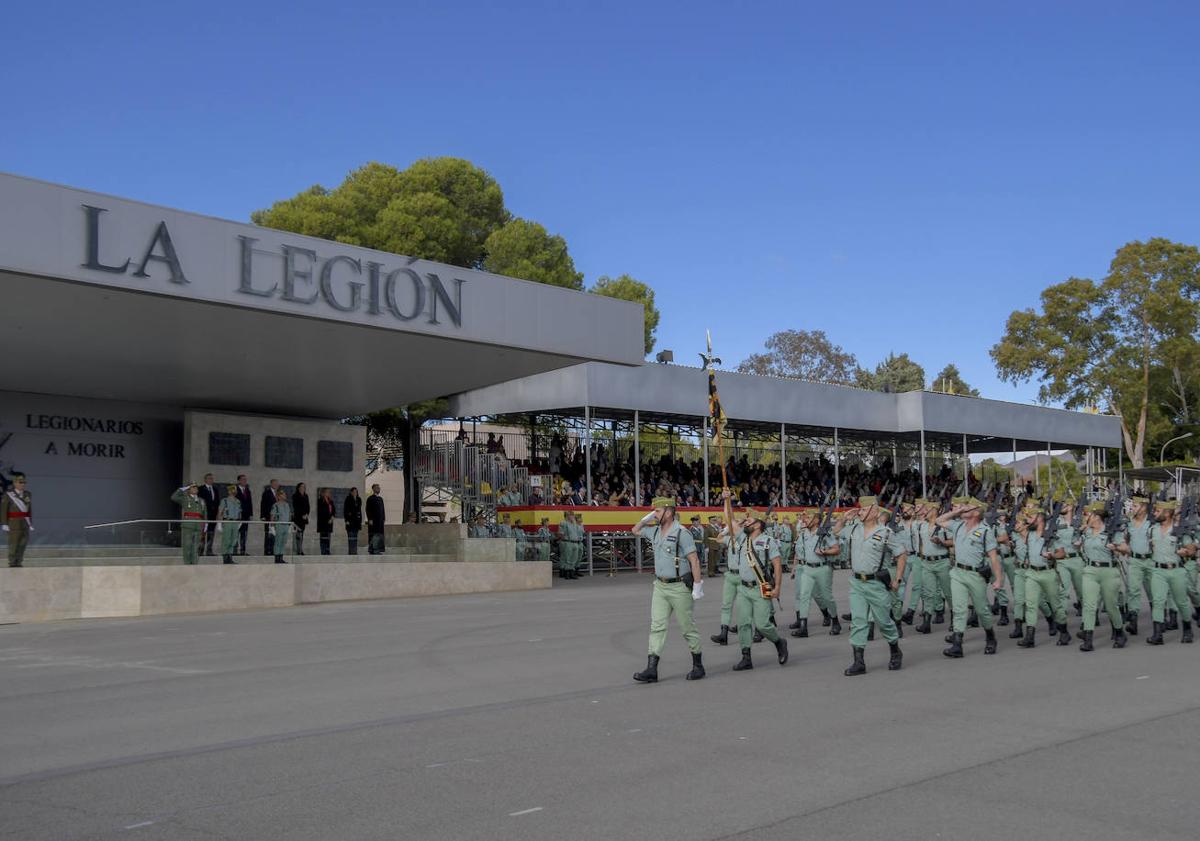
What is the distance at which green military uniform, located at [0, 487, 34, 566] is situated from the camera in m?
18.9

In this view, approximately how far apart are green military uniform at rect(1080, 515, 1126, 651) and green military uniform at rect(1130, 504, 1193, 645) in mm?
453

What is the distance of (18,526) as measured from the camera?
1889cm

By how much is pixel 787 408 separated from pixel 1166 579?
23.4 meters

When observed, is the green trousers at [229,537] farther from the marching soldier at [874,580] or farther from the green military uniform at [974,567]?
the green military uniform at [974,567]

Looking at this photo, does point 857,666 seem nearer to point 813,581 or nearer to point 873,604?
point 873,604

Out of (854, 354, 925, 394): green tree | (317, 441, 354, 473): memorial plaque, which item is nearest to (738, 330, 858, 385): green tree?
(854, 354, 925, 394): green tree

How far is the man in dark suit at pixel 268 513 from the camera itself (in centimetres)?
2203

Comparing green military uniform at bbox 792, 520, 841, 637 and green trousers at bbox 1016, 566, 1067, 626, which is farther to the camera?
green military uniform at bbox 792, 520, 841, 637

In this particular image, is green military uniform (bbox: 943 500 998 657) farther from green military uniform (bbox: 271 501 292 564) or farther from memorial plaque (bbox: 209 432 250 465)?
memorial plaque (bbox: 209 432 250 465)

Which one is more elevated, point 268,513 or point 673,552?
point 268,513

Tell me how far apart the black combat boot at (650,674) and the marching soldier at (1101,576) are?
6041 millimetres

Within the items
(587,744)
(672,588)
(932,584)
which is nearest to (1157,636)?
(932,584)

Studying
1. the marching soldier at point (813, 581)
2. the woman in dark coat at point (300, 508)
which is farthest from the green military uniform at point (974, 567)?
the woman in dark coat at point (300, 508)

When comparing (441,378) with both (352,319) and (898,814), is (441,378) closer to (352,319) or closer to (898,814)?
(352,319)
